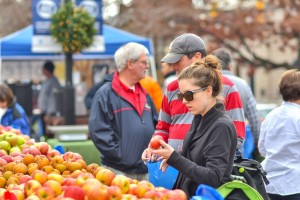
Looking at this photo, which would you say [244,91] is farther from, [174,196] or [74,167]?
[174,196]

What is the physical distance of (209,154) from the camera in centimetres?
412

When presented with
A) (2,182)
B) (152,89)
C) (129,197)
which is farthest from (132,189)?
(152,89)

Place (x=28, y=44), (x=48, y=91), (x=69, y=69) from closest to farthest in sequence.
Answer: (x=69, y=69), (x=28, y=44), (x=48, y=91)

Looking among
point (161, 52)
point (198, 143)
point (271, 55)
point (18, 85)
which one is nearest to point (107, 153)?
point (198, 143)

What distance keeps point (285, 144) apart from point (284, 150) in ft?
0.16

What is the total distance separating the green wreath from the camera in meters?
13.5

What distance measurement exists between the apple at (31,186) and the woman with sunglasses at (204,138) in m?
0.70

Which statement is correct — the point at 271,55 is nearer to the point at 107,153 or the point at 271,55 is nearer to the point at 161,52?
the point at 161,52

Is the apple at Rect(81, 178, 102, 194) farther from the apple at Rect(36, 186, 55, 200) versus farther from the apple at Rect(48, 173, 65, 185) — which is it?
the apple at Rect(48, 173, 65, 185)

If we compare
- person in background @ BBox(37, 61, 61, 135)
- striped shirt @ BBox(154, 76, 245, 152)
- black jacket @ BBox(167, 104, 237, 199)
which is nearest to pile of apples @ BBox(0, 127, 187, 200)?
black jacket @ BBox(167, 104, 237, 199)

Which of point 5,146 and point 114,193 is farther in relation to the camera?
point 5,146

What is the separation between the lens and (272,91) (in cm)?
5278

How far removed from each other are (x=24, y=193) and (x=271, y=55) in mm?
49351

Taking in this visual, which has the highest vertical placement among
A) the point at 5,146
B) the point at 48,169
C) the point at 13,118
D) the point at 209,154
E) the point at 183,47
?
the point at 183,47
